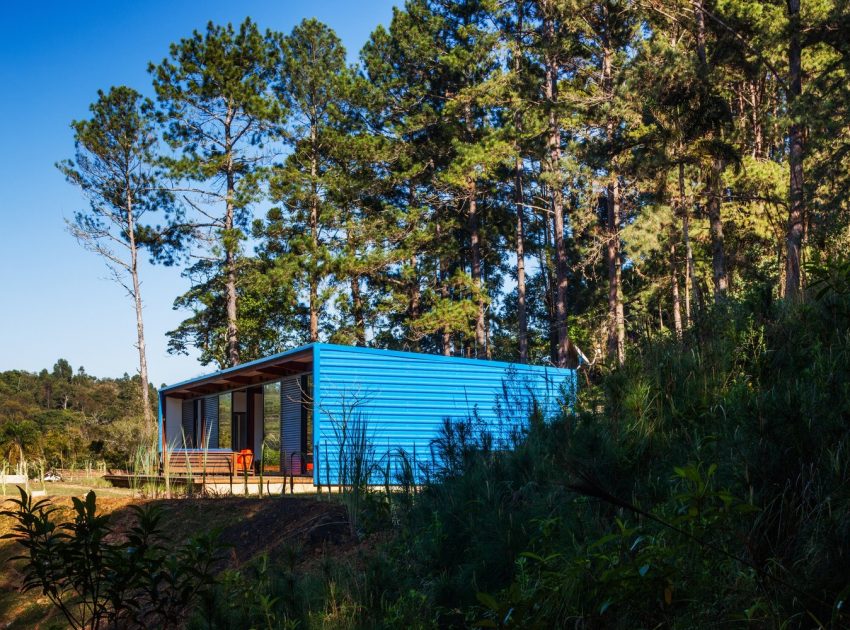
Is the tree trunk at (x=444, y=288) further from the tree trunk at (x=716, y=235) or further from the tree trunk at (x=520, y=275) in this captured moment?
the tree trunk at (x=716, y=235)

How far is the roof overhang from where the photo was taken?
46.0ft

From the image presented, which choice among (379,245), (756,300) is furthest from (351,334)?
(756,300)

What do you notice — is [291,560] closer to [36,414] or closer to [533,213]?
[533,213]

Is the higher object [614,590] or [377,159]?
[377,159]

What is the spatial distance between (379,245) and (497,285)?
391 inches

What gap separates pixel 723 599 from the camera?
8.31 ft

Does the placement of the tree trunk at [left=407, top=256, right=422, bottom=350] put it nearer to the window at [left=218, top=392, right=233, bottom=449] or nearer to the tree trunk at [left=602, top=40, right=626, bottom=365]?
the tree trunk at [left=602, top=40, right=626, bottom=365]


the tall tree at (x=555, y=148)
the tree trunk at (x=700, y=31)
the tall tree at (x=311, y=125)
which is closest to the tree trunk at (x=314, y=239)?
the tall tree at (x=311, y=125)

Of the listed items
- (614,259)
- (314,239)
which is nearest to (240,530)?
(614,259)

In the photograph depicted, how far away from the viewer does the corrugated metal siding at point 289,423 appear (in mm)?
17458

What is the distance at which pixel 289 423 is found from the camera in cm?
1828

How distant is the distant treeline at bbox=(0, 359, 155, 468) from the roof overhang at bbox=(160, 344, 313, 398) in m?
1.75

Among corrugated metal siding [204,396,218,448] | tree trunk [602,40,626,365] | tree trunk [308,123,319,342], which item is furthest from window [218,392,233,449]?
tree trunk [602,40,626,365]

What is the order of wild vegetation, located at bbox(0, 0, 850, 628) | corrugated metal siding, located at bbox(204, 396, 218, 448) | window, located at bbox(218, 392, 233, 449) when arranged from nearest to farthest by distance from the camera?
1. wild vegetation, located at bbox(0, 0, 850, 628)
2. window, located at bbox(218, 392, 233, 449)
3. corrugated metal siding, located at bbox(204, 396, 218, 448)
